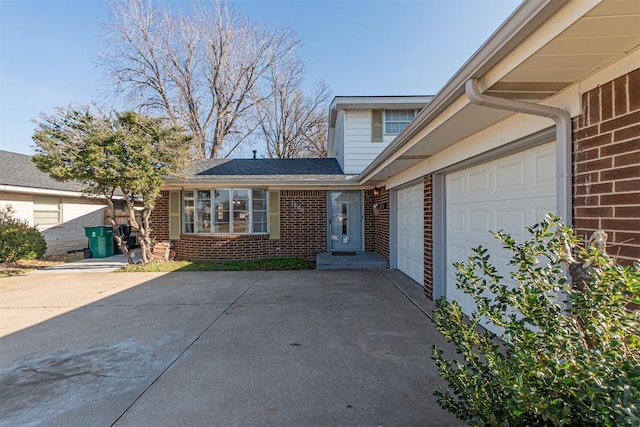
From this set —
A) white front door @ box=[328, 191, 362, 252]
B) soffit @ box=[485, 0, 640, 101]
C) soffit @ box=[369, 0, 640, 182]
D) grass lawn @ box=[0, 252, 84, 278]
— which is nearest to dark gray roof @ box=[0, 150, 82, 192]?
grass lawn @ box=[0, 252, 84, 278]

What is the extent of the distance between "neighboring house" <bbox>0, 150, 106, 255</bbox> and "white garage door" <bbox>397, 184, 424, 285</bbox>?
402 inches

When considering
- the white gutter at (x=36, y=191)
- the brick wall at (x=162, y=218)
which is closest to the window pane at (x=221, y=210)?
the brick wall at (x=162, y=218)

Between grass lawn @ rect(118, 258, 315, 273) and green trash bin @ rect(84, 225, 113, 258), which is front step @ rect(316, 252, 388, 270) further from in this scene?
green trash bin @ rect(84, 225, 113, 258)

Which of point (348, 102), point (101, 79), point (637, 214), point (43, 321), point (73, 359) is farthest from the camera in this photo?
point (101, 79)

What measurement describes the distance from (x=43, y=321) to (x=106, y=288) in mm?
2096

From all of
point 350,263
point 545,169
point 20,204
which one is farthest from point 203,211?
point 545,169

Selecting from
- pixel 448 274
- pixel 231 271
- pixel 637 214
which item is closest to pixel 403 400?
pixel 637 214

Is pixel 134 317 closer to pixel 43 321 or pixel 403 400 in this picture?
pixel 43 321

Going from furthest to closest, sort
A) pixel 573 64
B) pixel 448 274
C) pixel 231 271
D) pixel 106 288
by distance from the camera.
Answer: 1. pixel 231 271
2. pixel 106 288
3. pixel 448 274
4. pixel 573 64

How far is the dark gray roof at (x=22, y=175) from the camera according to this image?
10445mm

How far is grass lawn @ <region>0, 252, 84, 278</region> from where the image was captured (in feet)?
27.5

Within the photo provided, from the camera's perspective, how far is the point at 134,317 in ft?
15.5

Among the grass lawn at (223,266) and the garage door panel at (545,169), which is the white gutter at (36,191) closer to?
the grass lawn at (223,266)

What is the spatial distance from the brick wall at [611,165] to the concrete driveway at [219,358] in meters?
1.75
